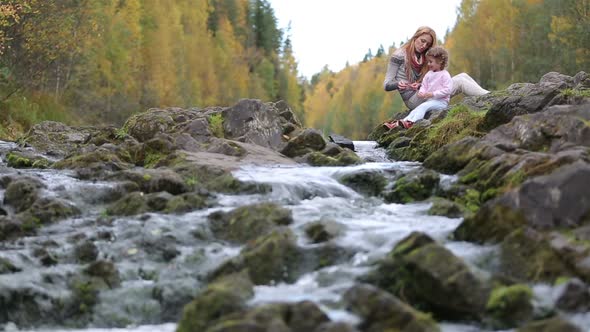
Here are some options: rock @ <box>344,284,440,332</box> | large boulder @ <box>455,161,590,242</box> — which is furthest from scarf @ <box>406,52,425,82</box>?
rock @ <box>344,284,440,332</box>

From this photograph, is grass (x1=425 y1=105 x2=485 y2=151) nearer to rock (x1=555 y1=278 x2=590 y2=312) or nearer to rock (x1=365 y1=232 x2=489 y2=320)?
rock (x1=365 y1=232 x2=489 y2=320)

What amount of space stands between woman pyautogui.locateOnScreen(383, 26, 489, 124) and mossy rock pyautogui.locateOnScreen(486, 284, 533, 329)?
1031 cm

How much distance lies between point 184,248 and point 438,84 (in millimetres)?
8921

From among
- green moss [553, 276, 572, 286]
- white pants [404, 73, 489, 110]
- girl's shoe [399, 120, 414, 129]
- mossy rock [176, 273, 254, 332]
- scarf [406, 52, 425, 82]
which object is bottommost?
mossy rock [176, 273, 254, 332]

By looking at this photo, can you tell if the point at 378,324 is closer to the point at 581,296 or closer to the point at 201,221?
the point at 581,296

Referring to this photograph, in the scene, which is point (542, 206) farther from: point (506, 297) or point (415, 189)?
point (415, 189)

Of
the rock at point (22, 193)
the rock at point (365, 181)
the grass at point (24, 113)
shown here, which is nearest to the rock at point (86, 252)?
the rock at point (22, 193)

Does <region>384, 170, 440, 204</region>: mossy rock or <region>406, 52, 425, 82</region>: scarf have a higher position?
<region>406, 52, 425, 82</region>: scarf

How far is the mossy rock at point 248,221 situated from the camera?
8273mm

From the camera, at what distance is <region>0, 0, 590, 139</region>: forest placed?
29094 millimetres

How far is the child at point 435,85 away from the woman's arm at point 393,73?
0.71 metres

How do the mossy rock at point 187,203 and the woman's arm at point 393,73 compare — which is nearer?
the mossy rock at point 187,203

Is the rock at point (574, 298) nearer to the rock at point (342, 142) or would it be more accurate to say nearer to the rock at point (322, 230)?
the rock at point (322, 230)

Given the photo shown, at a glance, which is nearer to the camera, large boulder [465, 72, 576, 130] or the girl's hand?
large boulder [465, 72, 576, 130]
